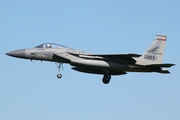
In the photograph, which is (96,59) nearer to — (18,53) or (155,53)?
(155,53)

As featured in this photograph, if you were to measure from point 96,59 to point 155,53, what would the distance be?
470 cm

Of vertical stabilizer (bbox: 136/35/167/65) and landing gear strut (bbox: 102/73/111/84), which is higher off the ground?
vertical stabilizer (bbox: 136/35/167/65)

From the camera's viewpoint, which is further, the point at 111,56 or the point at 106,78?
the point at 106,78

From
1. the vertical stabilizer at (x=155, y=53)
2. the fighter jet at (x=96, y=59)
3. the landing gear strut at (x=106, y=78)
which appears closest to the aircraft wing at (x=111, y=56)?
the fighter jet at (x=96, y=59)

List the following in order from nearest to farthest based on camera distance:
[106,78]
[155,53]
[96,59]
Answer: [96,59], [106,78], [155,53]

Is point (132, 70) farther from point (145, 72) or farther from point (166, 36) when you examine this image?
point (166, 36)

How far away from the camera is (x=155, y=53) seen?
31.5 m

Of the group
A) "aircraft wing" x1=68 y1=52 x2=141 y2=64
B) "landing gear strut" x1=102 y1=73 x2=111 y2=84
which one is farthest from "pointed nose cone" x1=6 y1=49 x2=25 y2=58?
"landing gear strut" x1=102 y1=73 x2=111 y2=84

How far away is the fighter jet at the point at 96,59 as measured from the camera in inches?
1155

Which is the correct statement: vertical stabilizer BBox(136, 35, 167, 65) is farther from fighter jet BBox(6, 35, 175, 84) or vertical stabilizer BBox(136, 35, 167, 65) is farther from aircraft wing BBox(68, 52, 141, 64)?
aircraft wing BBox(68, 52, 141, 64)

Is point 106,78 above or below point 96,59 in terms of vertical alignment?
below

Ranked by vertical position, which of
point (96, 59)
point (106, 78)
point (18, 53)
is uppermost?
point (18, 53)

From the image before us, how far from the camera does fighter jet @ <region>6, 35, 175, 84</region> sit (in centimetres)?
2934

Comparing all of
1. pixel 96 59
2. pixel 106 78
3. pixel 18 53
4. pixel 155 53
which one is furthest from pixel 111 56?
pixel 18 53
